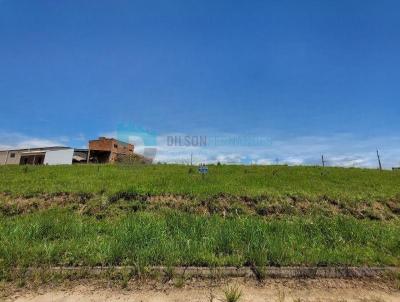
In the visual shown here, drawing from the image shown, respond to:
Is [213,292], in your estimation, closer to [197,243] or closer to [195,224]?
[197,243]

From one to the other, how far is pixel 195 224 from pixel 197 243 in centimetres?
111

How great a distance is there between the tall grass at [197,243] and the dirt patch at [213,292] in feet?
1.68

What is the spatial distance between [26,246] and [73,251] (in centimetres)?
94

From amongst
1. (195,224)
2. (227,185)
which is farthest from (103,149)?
(195,224)

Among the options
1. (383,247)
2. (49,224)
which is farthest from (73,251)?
(383,247)

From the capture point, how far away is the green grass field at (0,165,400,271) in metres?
5.06

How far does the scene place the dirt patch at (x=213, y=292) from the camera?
3.98 metres

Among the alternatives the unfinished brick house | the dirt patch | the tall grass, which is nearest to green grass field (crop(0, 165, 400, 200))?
the tall grass

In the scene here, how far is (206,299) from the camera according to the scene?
12.8 feet

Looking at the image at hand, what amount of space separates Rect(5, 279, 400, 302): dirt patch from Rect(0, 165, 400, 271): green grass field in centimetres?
51

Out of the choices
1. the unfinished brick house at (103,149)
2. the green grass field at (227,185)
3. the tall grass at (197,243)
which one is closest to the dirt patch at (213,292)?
the tall grass at (197,243)

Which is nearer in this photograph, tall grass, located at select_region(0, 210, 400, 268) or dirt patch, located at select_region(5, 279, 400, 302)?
dirt patch, located at select_region(5, 279, 400, 302)

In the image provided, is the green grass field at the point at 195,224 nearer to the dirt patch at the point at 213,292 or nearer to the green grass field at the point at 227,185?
the green grass field at the point at 227,185

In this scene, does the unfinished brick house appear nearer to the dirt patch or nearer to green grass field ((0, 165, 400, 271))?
green grass field ((0, 165, 400, 271))
